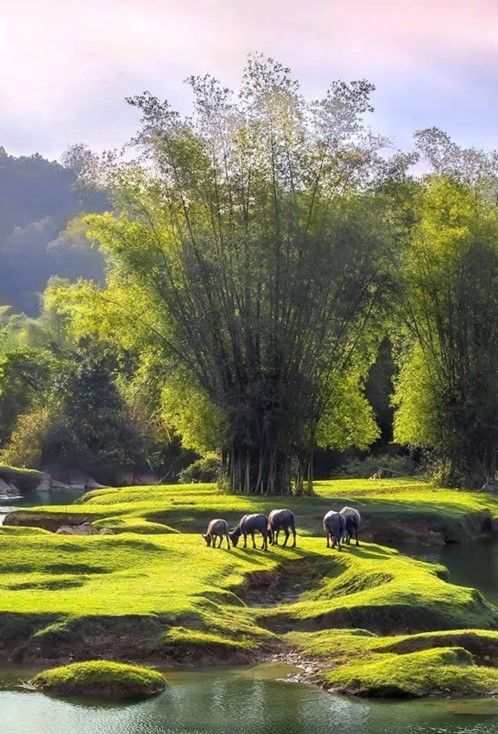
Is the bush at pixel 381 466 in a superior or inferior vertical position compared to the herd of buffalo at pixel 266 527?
superior

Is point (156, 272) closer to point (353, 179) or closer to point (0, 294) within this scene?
point (353, 179)

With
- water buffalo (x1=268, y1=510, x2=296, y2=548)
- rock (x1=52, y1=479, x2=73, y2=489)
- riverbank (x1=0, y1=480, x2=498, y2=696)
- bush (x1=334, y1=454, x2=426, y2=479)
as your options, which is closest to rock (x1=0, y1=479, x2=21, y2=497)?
rock (x1=52, y1=479, x2=73, y2=489)

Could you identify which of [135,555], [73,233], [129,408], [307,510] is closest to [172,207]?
[307,510]

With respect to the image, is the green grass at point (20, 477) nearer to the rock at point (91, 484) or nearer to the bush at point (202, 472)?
the rock at point (91, 484)

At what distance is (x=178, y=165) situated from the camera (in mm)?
43875

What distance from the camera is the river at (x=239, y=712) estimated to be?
15695 millimetres

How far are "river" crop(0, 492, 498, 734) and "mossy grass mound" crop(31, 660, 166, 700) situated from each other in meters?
0.25

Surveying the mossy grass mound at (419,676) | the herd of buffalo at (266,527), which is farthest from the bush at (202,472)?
the mossy grass mound at (419,676)

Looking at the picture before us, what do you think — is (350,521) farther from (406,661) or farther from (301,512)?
(406,661)

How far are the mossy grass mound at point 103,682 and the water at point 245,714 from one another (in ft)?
0.88

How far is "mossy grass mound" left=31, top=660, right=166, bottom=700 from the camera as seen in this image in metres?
17.0

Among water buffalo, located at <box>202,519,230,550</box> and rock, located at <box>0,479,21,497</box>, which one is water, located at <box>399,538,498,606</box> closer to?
water buffalo, located at <box>202,519,230,550</box>

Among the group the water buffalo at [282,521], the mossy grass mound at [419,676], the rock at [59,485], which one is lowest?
the mossy grass mound at [419,676]

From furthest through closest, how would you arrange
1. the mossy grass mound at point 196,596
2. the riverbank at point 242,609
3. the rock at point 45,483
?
the rock at point 45,483 → the mossy grass mound at point 196,596 → the riverbank at point 242,609
